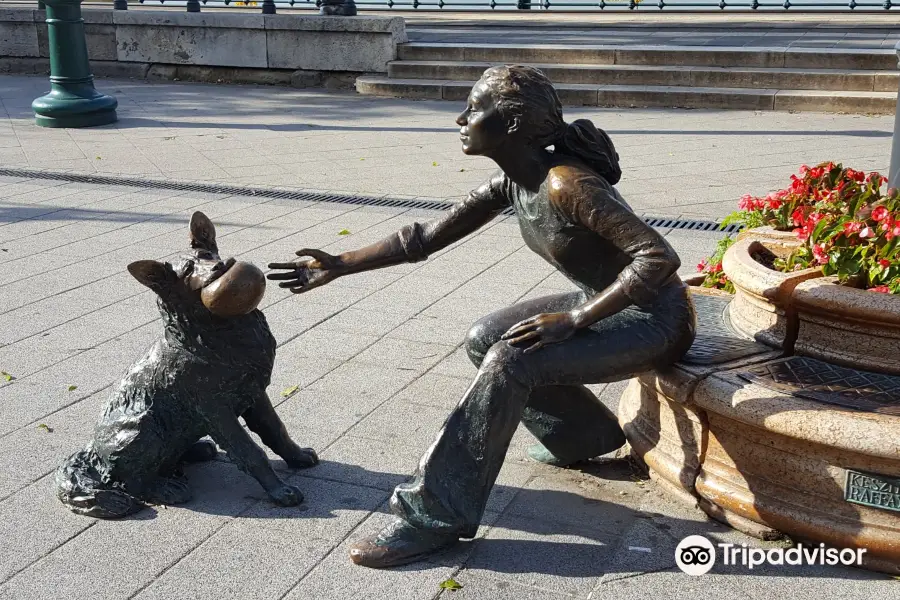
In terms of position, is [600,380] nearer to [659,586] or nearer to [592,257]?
[592,257]

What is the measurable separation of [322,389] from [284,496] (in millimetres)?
1137

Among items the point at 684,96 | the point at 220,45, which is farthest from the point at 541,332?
the point at 220,45

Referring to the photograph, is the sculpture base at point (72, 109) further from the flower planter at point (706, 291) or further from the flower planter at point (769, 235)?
the flower planter at point (769, 235)

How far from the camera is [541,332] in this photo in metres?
3.35

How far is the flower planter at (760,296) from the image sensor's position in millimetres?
3867

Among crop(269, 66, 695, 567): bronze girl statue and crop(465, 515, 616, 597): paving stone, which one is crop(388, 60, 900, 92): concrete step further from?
crop(465, 515, 616, 597): paving stone

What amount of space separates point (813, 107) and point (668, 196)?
4.40 meters

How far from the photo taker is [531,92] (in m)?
3.40

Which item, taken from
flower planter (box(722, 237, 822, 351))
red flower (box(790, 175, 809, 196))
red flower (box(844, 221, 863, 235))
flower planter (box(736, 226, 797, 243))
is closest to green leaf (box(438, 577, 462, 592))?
flower planter (box(722, 237, 822, 351))

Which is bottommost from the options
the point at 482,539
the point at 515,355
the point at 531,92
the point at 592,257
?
the point at 482,539

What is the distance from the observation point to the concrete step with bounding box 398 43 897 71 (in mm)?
12414

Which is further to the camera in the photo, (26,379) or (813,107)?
(813,107)

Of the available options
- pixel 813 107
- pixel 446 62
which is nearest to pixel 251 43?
pixel 446 62

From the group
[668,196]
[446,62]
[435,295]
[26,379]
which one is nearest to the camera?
[26,379]
